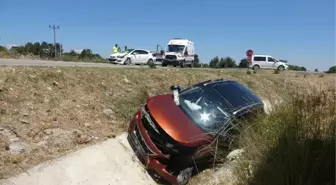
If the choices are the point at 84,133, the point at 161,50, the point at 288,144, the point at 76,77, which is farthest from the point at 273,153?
the point at 161,50

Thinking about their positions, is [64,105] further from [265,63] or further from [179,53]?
[265,63]

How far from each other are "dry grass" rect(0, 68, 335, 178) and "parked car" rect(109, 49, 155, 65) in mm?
16310

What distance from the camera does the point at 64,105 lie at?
34.1 ft

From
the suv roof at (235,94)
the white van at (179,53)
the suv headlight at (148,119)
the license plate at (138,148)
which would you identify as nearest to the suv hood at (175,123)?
the suv headlight at (148,119)

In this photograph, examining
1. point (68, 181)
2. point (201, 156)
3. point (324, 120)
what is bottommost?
point (68, 181)

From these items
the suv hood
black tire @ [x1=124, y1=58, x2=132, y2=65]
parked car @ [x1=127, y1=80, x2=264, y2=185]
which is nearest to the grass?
parked car @ [x1=127, y1=80, x2=264, y2=185]

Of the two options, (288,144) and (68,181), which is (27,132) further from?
(288,144)

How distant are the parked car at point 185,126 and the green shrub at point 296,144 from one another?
1.07 meters

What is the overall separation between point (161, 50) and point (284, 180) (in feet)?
→ 102

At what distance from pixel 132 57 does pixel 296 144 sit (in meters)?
26.9

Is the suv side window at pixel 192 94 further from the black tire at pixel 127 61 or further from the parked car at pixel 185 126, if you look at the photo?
the black tire at pixel 127 61

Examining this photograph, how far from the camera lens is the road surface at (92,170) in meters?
7.38

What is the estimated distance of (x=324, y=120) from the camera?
15.6 ft

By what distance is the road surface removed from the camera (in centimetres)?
738
